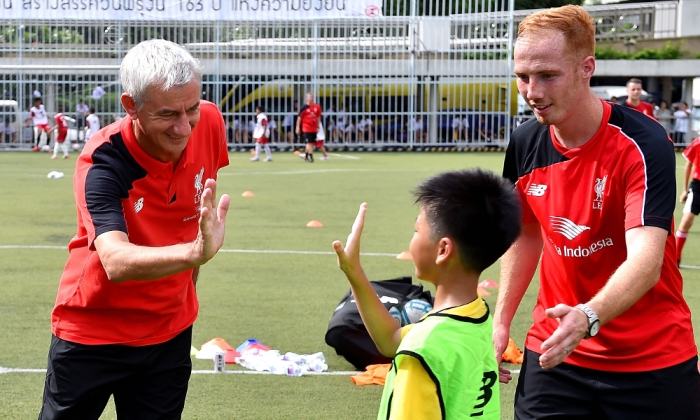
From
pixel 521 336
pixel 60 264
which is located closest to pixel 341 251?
pixel 521 336

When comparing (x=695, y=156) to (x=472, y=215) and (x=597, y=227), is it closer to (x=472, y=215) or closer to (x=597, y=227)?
(x=597, y=227)

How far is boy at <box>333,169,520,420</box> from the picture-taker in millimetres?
2768

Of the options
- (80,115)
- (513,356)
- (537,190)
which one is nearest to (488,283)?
(513,356)

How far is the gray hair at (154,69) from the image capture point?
3273 millimetres

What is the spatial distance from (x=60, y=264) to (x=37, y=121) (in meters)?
21.1

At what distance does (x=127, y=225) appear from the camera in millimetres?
3496

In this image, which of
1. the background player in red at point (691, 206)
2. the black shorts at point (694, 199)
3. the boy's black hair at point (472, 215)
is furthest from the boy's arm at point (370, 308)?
the black shorts at point (694, 199)

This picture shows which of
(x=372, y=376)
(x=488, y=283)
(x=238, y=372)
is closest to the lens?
(x=372, y=376)

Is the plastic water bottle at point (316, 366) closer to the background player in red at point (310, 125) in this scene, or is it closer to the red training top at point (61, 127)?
the background player in red at point (310, 125)

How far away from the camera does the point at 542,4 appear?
61.1m

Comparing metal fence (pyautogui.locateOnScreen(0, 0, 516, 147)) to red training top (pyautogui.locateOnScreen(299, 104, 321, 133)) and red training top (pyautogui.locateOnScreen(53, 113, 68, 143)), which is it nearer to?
red training top (pyautogui.locateOnScreen(53, 113, 68, 143))

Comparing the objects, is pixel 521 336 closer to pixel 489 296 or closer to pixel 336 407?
pixel 489 296

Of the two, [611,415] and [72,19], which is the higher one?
[72,19]

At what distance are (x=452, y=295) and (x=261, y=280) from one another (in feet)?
23.8
